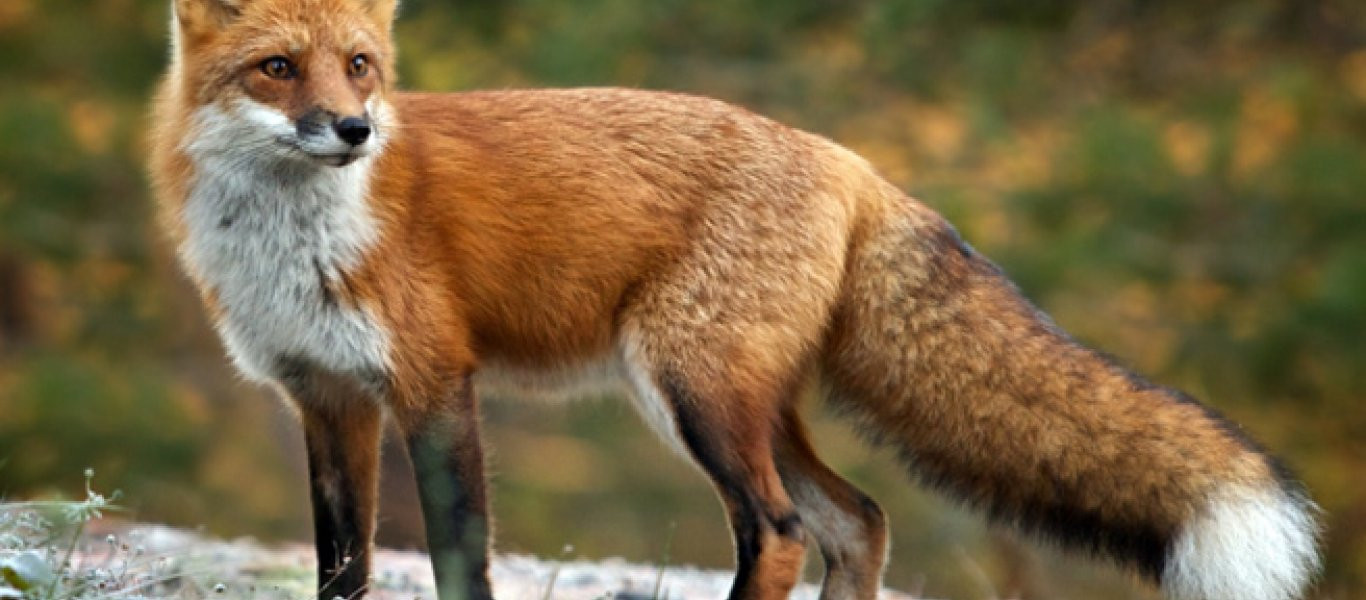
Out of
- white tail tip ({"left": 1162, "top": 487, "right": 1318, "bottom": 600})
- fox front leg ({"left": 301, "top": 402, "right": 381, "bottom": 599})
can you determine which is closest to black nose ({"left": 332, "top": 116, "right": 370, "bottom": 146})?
fox front leg ({"left": 301, "top": 402, "right": 381, "bottom": 599})

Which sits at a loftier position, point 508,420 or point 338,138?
point 338,138

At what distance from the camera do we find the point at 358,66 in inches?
206

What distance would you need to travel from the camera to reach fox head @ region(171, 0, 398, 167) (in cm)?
495

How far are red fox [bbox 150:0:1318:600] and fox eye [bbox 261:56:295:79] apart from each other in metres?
0.01

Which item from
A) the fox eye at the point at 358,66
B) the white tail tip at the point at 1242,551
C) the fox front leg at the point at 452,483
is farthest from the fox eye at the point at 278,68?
the white tail tip at the point at 1242,551

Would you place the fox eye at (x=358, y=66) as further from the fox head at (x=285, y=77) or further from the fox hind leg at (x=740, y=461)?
the fox hind leg at (x=740, y=461)

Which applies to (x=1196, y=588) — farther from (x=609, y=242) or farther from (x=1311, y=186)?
(x=1311, y=186)

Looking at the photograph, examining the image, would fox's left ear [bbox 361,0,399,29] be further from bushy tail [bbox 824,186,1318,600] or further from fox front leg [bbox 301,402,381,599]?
bushy tail [bbox 824,186,1318,600]

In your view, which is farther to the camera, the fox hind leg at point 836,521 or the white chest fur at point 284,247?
the fox hind leg at point 836,521

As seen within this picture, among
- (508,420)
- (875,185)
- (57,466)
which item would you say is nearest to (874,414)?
(875,185)

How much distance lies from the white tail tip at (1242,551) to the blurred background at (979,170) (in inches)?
242

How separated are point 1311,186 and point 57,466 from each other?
8744 mm

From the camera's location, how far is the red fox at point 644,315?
5.19 metres

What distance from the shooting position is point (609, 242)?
5613 mm
